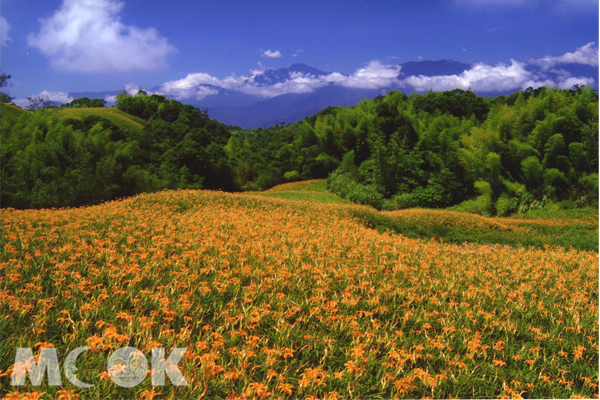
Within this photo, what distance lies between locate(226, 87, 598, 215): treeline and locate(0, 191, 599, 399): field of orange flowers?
17679mm

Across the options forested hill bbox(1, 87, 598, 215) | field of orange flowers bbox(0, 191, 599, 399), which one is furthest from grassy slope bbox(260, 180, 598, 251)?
field of orange flowers bbox(0, 191, 599, 399)

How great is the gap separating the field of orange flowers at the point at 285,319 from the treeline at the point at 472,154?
17.7m

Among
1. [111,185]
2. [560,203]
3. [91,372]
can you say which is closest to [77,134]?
[111,185]

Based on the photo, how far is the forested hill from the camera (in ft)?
43.4

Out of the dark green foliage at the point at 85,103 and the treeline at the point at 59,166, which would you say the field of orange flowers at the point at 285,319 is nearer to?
the treeline at the point at 59,166

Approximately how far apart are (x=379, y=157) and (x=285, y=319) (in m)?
22.0

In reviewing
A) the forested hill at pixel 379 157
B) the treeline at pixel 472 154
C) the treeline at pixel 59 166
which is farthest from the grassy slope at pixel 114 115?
the treeline at pixel 59 166

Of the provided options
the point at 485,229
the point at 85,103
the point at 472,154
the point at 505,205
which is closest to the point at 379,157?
the point at 472,154

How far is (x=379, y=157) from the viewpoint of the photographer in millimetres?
23469

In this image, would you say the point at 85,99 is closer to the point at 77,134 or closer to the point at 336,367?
the point at 77,134

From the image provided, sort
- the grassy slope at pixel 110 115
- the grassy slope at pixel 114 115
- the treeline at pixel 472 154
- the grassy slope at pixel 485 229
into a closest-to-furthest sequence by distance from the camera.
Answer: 1. the grassy slope at pixel 485 229
2. the treeline at pixel 472 154
3. the grassy slope at pixel 110 115
4. the grassy slope at pixel 114 115

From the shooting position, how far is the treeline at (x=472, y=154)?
66.0 ft

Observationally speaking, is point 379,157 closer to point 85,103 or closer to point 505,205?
point 505,205

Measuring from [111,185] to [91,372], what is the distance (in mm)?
13737
